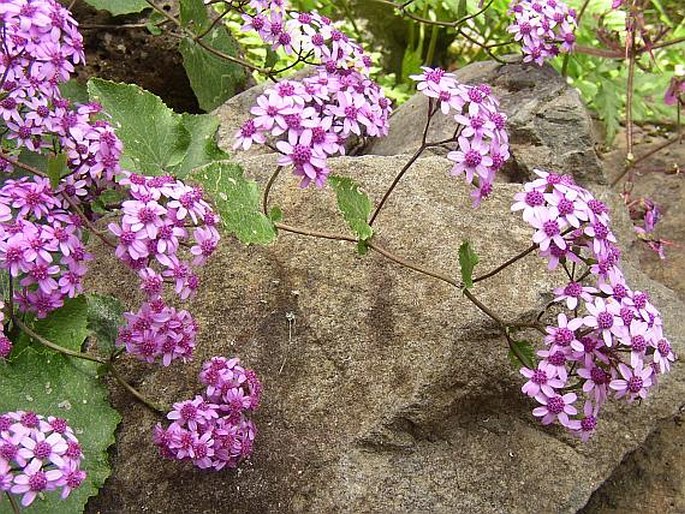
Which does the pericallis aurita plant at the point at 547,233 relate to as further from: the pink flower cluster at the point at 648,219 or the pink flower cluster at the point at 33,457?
the pink flower cluster at the point at 648,219

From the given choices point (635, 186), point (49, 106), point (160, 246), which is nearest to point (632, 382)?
point (160, 246)

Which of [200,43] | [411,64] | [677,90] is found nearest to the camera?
[200,43]

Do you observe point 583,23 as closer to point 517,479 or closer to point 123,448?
point 517,479

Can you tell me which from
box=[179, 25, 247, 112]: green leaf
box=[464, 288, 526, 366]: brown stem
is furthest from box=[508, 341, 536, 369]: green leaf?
box=[179, 25, 247, 112]: green leaf

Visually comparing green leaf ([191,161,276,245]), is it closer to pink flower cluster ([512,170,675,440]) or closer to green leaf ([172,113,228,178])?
green leaf ([172,113,228,178])

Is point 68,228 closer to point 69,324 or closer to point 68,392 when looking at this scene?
point 69,324
